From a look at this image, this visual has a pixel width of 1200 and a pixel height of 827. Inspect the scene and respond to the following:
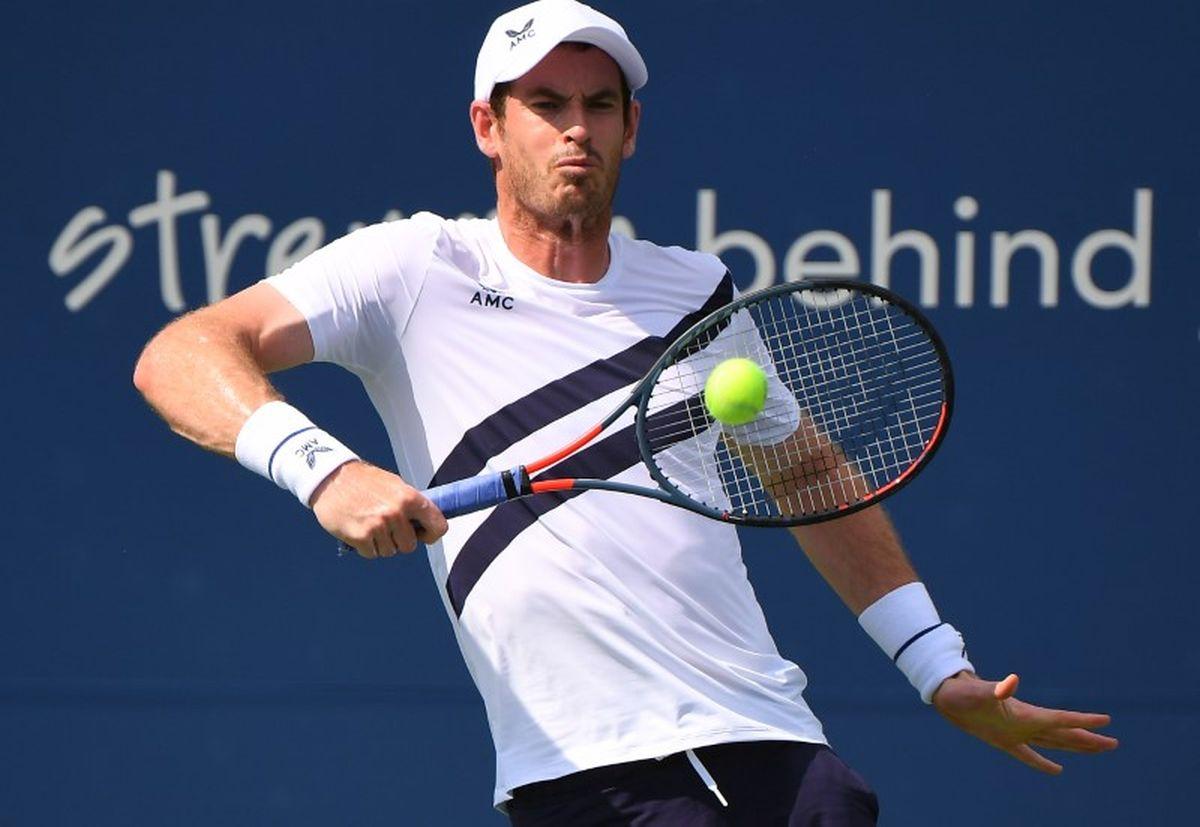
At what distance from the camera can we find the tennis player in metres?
3.01

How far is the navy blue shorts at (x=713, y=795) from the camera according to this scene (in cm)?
299

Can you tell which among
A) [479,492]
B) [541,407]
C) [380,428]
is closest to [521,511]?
[541,407]

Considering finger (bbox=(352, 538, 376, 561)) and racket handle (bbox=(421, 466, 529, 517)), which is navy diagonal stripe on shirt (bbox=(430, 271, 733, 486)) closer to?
racket handle (bbox=(421, 466, 529, 517))

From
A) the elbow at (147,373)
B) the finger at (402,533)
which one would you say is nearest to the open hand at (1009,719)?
the finger at (402,533)

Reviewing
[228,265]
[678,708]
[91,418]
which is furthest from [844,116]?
[678,708]

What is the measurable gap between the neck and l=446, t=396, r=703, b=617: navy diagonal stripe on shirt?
24 cm

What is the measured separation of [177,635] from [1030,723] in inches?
83.7

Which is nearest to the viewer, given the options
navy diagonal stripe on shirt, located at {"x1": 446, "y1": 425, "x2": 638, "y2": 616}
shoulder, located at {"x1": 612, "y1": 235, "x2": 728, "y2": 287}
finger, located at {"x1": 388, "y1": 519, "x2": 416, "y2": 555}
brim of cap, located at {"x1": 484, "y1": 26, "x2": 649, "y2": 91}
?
finger, located at {"x1": 388, "y1": 519, "x2": 416, "y2": 555}

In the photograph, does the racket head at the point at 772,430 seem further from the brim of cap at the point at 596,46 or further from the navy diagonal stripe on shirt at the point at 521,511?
the brim of cap at the point at 596,46

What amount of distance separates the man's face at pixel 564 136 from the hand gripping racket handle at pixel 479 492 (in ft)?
1.62

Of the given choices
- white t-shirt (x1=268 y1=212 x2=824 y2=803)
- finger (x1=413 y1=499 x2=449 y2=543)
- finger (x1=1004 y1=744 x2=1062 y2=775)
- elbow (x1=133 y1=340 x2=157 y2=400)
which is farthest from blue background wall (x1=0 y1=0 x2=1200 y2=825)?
finger (x1=413 y1=499 x2=449 y2=543)

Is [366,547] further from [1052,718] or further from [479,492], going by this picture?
[1052,718]

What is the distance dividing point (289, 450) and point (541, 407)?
0.50 metres

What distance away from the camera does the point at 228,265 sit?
15.5ft
